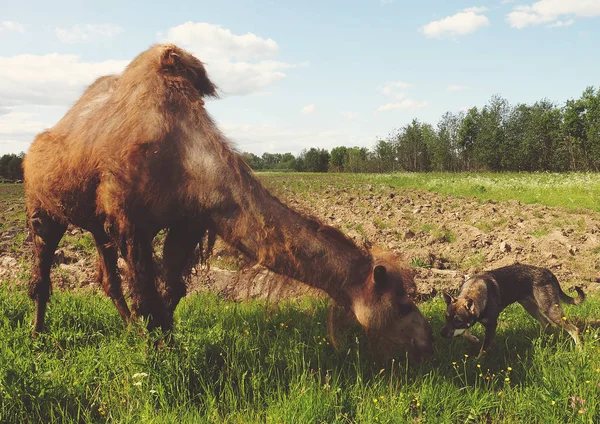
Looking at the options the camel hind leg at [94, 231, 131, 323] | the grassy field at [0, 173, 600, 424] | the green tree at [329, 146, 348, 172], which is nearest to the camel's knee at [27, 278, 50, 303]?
the grassy field at [0, 173, 600, 424]

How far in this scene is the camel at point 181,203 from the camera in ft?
10.3

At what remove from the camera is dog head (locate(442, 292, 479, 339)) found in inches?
165

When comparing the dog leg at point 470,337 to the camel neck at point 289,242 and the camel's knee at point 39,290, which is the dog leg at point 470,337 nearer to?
the camel neck at point 289,242

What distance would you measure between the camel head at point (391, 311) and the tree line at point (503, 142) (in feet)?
146

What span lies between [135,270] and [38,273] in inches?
68.0

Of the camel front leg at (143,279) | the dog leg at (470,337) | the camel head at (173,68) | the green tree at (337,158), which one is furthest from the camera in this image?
the green tree at (337,158)

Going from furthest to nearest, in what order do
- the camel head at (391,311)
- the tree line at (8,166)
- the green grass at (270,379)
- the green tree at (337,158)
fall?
the green tree at (337,158), the tree line at (8,166), the camel head at (391,311), the green grass at (270,379)

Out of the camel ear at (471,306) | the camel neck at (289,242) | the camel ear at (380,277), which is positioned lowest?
the camel ear at (471,306)

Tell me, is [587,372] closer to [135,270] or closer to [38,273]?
[135,270]

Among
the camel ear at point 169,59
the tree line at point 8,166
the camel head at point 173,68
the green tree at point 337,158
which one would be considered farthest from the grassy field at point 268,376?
the green tree at point 337,158

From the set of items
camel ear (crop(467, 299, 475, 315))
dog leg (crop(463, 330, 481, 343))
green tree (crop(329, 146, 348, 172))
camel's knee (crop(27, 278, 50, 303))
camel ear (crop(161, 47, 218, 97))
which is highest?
green tree (crop(329, 146, 348, 172))

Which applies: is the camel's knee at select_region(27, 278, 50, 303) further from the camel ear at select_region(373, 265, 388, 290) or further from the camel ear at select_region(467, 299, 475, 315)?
the camel ear at select_region(467, 299, 475, 315)

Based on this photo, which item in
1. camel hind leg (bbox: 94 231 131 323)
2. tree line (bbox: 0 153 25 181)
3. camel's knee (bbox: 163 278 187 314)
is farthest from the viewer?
tree line (bbox: 0 153 25 181)

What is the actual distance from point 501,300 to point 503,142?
215 feet
